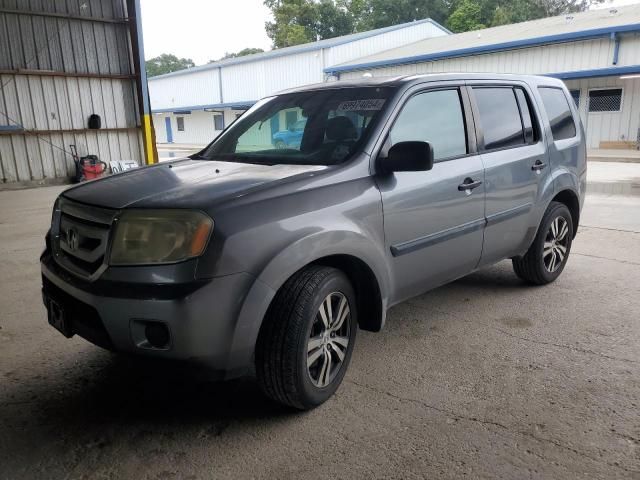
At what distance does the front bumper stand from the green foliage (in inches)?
1765

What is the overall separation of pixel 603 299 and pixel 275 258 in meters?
3.14

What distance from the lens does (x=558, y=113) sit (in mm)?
4508

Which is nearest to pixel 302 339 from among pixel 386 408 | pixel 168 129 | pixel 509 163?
pixel 386 408

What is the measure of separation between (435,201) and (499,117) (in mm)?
1128

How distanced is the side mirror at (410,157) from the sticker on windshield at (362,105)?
0.41 meters

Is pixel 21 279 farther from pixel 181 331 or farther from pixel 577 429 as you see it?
pixel 577 429

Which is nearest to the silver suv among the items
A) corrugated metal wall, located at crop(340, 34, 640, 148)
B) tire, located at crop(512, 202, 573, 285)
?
tire, located at crop(512, 202, 573, 285)

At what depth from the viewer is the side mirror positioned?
9.11ft

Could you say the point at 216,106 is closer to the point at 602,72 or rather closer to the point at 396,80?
the point at 602,72

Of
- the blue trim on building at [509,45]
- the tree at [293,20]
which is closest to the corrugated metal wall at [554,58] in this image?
the blue trim on building at [509,45]

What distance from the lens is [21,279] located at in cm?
502

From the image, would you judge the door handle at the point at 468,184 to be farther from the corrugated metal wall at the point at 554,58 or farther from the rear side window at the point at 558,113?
the corrugated metal wall at the point at 554,58

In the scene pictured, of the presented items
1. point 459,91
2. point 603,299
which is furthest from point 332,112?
point 603,299

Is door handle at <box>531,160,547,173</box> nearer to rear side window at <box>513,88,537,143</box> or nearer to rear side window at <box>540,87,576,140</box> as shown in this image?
rear side window at <box>513,88,537,143</box>
